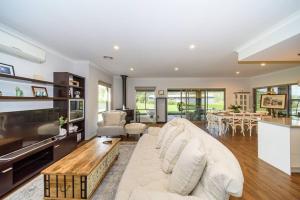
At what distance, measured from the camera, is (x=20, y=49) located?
3129mm

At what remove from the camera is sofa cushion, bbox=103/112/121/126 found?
19.3ft

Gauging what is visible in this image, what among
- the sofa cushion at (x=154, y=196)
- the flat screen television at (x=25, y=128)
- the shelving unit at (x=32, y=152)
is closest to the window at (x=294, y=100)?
the sofa cushion at (x=154, y=196)

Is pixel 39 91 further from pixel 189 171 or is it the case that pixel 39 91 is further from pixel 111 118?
pixel 189 171

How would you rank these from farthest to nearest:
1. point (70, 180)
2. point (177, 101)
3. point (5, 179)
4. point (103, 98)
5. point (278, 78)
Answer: point (177, 101) → point (103, 98) → point (278, 78) → point (5, 179) → point (70, 180)

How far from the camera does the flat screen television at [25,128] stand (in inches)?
101

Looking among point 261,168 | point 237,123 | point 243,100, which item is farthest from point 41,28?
point 243,100

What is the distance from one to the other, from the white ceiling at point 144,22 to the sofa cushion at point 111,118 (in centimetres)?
249

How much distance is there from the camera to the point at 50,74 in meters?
4.39

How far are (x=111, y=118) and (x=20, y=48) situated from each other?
336cm

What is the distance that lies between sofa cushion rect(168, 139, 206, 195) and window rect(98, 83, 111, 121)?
5.78 m

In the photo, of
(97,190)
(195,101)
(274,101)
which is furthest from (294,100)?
(97,190)

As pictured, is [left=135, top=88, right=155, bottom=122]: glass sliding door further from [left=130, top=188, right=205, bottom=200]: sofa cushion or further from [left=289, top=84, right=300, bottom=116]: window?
[left=130, top=188, right=205, bottom=200]: sofa cushion

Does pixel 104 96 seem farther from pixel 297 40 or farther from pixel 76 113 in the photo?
pixel 297 40

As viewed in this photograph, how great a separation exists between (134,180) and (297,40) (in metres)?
3.25
